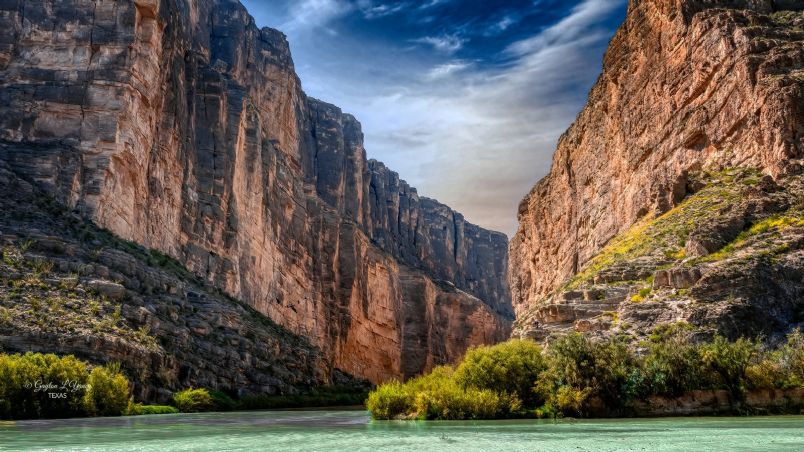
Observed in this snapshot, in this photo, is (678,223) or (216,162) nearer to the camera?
(678,223)

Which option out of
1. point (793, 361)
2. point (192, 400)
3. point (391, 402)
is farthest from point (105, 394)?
point (793, 361)

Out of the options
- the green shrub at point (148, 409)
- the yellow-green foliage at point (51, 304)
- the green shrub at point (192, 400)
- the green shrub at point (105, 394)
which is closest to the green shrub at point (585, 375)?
the green shrub at point (105, 394)

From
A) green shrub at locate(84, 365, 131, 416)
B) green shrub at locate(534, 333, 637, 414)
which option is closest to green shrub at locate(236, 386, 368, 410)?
green shrub at locate(84, 365, 131, 416)

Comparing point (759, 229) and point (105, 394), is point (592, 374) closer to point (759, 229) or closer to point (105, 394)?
point (759, 229)

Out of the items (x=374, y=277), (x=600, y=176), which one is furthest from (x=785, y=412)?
(x=374, y=277)

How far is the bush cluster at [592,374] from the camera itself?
37.1 m

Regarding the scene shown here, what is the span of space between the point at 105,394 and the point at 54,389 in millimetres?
→ 3353

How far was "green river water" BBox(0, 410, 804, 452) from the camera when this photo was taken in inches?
988

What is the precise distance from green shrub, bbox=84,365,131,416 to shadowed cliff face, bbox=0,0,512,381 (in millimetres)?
26428

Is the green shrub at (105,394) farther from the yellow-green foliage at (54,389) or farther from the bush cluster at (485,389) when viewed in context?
the bush cluster at (485,389)

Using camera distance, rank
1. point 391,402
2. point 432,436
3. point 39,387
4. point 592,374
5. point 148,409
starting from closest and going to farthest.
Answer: point 432,436 → point 592,374 → point 39,387 → point 391,402 → point 148,409

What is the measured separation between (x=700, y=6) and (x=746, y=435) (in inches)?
1888

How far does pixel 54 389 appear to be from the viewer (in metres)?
41.7

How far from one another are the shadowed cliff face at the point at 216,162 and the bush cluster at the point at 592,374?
1651 inches
